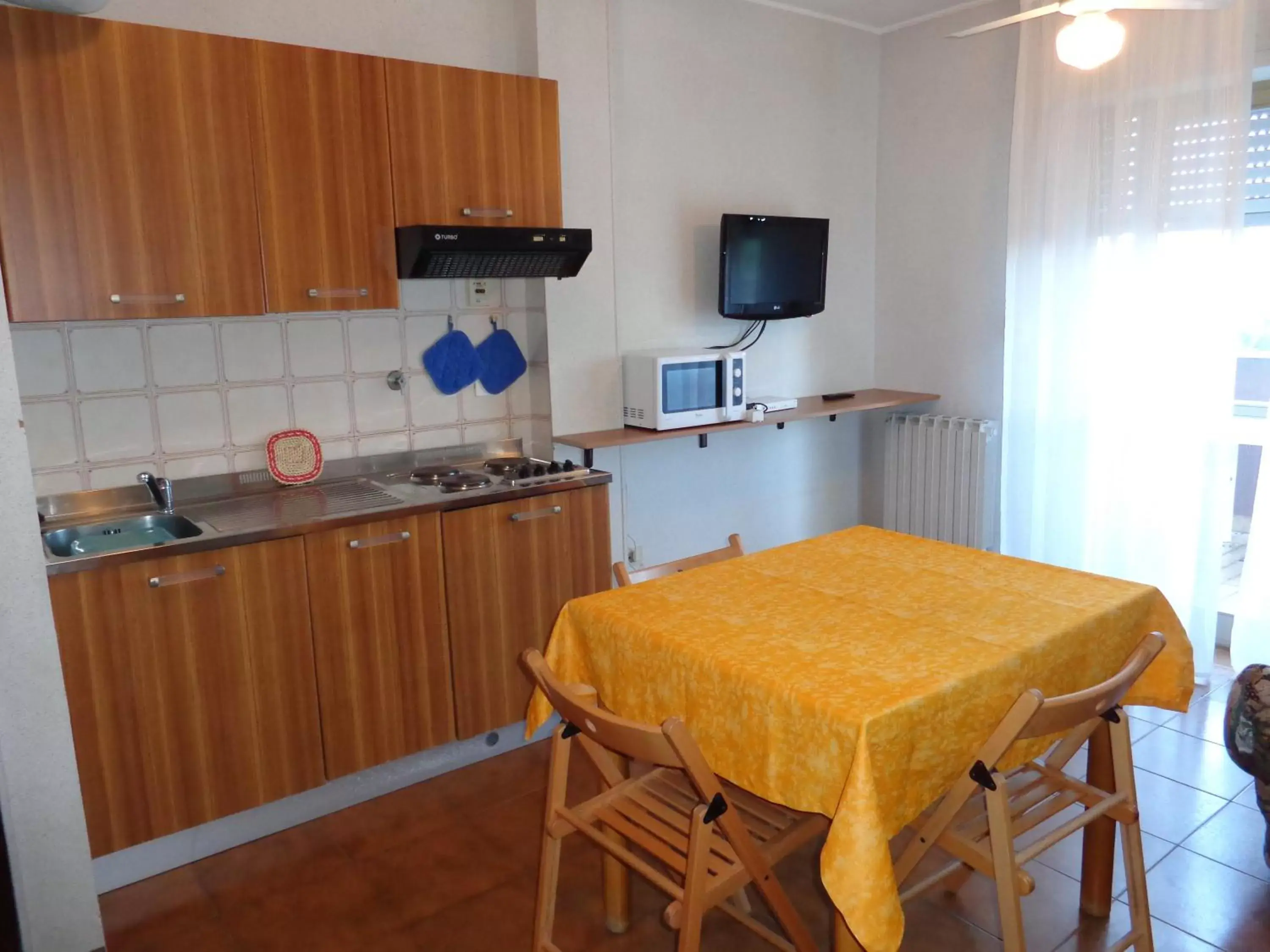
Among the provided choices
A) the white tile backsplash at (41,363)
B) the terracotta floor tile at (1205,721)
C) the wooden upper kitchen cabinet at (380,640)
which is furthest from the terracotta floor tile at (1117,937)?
the white tile backsplash at (41,363)

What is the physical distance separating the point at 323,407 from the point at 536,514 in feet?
2.61

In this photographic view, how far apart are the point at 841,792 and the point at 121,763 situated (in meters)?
1.83

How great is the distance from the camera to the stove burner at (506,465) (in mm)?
3303

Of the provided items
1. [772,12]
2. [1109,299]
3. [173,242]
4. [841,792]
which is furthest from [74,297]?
[1109,299]

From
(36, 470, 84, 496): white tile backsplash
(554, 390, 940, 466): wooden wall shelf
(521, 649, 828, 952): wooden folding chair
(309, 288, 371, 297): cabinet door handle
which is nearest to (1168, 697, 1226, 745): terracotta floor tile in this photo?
(554, 390, 940, 466): wooden wall shelf

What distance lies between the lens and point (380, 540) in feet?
8.97

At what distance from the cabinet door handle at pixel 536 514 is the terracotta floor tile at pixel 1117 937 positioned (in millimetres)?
1808

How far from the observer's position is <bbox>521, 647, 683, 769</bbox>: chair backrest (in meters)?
1.64

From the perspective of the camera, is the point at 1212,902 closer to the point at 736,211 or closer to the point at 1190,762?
the point at 1190,762

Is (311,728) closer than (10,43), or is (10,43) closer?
(10,43)

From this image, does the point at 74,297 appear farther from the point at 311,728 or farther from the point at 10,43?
the point at 311,728

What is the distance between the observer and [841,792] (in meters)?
1.60

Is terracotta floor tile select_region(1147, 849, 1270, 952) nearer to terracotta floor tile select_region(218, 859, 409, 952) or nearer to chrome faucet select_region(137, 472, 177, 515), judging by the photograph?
terracotta floor tile select_region(218, 859, 409, 952)

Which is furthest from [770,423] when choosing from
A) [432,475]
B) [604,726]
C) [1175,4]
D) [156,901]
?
[156,901]
